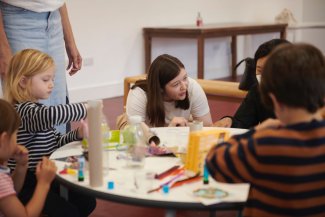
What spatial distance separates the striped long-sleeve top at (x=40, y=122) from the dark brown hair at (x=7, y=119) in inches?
13.0

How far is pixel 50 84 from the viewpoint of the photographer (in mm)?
2348

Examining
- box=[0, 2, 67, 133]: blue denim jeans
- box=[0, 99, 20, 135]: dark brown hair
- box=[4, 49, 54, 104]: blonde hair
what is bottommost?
box=[0, 99, 20, 135]: dark brown hair

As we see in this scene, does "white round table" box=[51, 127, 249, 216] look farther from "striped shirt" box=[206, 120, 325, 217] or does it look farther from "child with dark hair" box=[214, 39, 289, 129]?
"child with dark hair" box=[214, 39, 289, 129]

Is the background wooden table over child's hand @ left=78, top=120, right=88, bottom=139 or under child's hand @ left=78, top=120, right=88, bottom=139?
over

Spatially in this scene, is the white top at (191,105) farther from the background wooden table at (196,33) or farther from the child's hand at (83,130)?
the background wooden table at (196,33)

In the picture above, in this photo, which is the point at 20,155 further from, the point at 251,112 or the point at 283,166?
the point at 251,112

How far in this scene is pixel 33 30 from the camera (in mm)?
2920

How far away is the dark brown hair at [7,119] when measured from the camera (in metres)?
1.84

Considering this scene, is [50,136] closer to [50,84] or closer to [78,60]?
[50,84]

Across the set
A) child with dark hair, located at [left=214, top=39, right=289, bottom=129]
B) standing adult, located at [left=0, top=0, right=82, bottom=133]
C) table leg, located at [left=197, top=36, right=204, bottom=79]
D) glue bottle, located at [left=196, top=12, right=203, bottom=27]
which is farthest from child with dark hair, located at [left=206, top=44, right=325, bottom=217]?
glue bottle, located at [left=196, top=12, right=203, bottom=27]

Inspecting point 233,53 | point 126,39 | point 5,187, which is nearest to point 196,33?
point 126,39

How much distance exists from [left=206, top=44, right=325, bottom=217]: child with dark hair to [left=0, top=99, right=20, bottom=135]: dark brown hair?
2.54 feet

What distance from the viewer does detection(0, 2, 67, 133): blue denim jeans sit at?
2895mm

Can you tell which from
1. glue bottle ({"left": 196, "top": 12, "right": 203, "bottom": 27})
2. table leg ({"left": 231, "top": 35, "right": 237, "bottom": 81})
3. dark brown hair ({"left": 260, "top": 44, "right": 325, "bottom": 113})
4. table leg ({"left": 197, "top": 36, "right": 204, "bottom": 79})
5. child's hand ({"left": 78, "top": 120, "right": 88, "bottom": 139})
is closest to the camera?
dark brown hair ({"left": 260, "top": 44, "right": 325, "bottom": 113})
